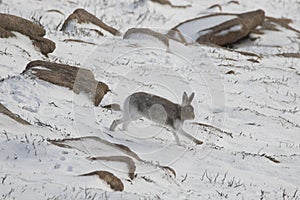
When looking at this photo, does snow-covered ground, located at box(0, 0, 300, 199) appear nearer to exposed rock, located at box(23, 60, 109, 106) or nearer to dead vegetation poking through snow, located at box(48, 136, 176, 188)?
dead vegetation poking through snow, located at box(48, 136, 176, 188)

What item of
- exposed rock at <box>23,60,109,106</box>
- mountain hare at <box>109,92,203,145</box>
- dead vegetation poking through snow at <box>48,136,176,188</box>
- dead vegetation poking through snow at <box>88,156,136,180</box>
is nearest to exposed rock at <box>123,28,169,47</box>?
exposed rock at <box>23,60,109,106</box>

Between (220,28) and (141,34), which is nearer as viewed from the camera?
(141,34)

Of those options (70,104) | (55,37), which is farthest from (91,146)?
(55,37)

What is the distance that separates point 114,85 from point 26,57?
193cm

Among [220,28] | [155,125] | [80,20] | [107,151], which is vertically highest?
[220,28]

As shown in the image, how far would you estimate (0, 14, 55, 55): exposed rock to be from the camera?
12840 mm

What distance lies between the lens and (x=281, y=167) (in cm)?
877

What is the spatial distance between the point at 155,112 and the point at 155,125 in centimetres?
65

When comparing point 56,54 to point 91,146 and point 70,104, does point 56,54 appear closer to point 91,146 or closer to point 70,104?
point 70,104

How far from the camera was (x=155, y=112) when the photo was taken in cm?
891

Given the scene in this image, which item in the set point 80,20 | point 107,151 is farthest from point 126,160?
point 80,20

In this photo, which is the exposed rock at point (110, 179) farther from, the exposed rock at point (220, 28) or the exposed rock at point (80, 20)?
the exposed rock at point (220, 28)

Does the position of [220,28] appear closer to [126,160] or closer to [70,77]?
[70,77]

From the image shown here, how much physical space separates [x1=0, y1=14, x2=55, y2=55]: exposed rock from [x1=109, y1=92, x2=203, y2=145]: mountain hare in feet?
15.8
